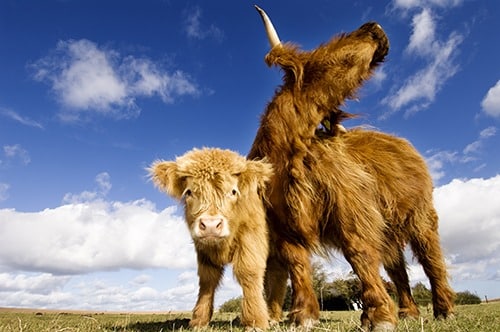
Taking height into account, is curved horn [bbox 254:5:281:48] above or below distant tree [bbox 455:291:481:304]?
above

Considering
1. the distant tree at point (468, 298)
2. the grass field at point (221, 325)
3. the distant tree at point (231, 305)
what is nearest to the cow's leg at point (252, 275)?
the grass field at point (221, 325)

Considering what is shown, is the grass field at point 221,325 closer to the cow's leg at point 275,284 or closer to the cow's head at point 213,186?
the cow's leg at point 275,284

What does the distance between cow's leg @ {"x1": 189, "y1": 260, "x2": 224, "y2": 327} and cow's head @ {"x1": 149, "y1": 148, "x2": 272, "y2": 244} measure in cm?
47

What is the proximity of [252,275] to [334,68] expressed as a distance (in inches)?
87.4

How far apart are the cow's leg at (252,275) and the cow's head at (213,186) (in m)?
0.21

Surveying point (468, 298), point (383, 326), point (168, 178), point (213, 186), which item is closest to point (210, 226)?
point (213, 186)

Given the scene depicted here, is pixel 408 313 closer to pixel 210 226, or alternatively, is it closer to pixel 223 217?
pixel 223 217

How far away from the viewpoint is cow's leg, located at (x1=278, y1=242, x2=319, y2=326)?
4.20 metres

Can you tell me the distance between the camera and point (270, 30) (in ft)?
17.0

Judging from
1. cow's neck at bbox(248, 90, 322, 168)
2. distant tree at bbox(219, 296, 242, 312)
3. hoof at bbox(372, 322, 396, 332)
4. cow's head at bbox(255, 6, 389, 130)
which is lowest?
hoof at bbox(372, 322, 396, 332)

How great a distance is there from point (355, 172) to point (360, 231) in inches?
25.9

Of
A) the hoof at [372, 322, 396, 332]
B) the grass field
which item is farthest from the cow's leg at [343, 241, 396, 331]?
the grass field

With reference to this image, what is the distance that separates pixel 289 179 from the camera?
4555mm

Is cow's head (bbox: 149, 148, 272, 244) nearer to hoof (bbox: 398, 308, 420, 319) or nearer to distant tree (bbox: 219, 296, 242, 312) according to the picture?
hoof (bbox: 398, 308, 420, 319)
